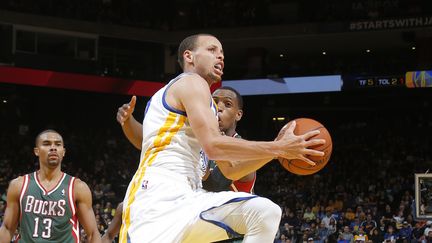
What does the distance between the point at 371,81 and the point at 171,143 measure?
18.4 meters

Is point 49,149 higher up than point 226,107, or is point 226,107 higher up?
point 226,107

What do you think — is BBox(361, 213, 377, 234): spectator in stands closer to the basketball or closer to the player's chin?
the player's chin

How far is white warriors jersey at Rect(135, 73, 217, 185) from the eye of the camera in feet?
12.0

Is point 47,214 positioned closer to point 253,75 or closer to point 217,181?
point 217,181

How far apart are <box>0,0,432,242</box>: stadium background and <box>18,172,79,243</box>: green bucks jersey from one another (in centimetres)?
1314

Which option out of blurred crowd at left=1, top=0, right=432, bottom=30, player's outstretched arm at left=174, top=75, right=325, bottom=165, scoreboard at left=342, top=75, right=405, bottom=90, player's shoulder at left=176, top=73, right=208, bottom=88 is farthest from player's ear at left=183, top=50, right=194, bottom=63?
blurred crowd at left=1, top=0, right=432, bottom=30

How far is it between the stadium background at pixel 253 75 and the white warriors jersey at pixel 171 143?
1545 centimetres

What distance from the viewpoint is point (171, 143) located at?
3.66 m

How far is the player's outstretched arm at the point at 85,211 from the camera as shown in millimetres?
6227

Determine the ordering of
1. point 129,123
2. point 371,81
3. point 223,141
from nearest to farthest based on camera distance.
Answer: point 223,141 < point 129,123 < point 371,81

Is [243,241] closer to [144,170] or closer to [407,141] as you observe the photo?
[144,170]

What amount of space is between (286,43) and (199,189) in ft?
73.5

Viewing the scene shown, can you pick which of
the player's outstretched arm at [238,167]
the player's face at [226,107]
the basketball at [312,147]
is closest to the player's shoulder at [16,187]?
the player's face at [226,107]

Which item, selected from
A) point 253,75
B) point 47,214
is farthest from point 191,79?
point 253,75
